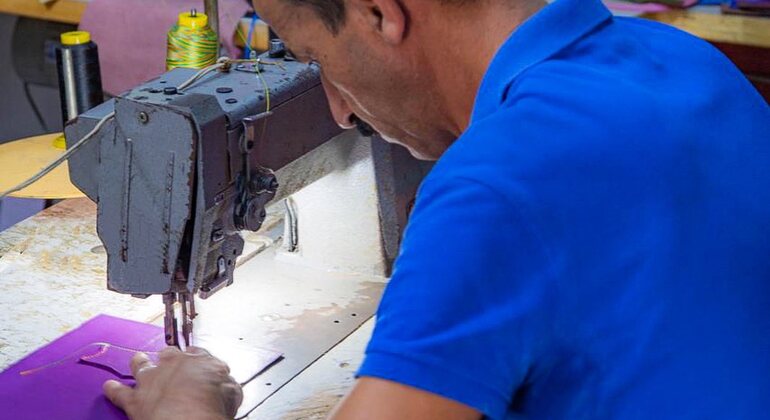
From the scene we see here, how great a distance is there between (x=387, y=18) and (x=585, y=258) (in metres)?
0.30

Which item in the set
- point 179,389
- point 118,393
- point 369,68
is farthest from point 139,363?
point 369,68

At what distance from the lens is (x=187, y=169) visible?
53.6 inches

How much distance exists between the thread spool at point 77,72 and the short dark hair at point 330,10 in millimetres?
1439

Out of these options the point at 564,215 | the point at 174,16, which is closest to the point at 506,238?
the point at 564,215

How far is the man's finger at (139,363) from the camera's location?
152 cm

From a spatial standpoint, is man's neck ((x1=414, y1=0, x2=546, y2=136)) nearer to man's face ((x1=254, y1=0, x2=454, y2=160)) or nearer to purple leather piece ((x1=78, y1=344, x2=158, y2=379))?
man's face ((x1=254, y1=0, x2=454, y2=160))

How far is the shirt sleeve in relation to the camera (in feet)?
2.54

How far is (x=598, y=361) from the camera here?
0.83 metres

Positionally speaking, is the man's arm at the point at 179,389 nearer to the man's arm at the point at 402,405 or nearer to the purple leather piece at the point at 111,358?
the purple leather piece at the point at 111,358

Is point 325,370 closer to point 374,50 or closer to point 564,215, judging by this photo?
point 374,50

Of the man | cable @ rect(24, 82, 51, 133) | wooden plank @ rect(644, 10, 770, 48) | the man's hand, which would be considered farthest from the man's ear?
cable @ rect(24, 82, 51, 133)

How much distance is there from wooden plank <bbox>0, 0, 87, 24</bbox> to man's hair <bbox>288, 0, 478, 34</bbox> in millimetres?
2574

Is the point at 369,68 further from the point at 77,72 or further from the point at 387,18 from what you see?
the point at 77,72

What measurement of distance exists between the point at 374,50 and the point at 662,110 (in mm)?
282
